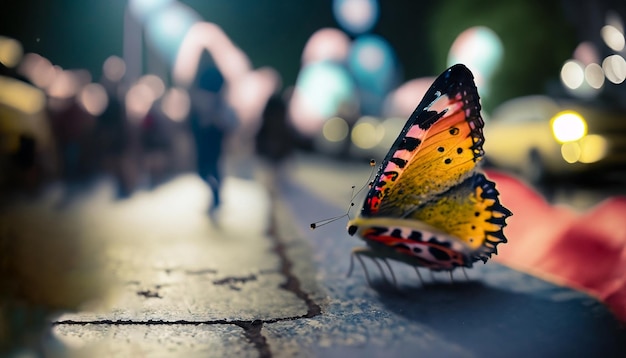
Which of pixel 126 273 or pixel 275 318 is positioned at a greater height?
pixel 126 273

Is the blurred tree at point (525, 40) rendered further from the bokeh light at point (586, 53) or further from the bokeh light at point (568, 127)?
the bokeh light at point (568, 127)

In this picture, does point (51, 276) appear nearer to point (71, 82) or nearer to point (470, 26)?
point (71, 82)

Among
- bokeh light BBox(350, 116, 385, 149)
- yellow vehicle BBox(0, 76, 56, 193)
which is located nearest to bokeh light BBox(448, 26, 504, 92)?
bokeh light BBox(350, 116, 385, 149)

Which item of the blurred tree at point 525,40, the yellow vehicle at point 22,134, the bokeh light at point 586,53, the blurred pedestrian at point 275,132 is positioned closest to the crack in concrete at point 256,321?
the yellow vehicle at point 22,134

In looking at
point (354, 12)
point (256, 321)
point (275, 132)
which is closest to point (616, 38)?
point (275, 132)

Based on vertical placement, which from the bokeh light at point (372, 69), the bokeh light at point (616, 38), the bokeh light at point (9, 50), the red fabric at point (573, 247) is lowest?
the red fabric at point (573, 247)

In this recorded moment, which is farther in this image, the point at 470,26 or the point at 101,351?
the point at 470,26

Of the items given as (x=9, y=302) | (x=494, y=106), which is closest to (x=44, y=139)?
(x=9, y=302)

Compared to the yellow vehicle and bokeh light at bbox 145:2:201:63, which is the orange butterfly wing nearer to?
the yellow vehicle
